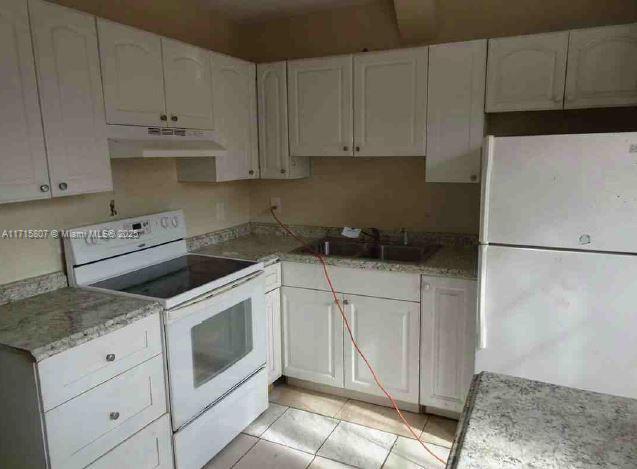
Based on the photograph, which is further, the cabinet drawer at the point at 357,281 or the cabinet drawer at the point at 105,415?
the cabinet drawer at the point at 357,281

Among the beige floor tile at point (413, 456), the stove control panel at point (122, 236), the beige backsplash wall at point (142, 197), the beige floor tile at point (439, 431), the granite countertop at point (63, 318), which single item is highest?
the beige backsplash wall at point (142, 197)

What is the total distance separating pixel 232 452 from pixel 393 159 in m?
1.96

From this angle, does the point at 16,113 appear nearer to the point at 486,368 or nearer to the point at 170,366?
the point at 170,366

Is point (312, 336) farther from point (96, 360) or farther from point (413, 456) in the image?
point (96, 360)

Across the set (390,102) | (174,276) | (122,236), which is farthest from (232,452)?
(390,102)

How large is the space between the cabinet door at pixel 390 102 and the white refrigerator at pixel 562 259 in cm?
70

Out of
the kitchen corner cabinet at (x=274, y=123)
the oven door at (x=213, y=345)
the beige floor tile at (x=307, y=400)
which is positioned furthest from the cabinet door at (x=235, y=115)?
the beige floor tile at (x=307, y=400)

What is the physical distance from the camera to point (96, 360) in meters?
1.71

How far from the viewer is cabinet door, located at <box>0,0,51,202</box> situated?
1.66 m

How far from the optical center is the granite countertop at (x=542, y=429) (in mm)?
864

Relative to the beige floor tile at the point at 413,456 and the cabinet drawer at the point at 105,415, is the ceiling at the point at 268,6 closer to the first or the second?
the cabinet drawer at the point at 105,415

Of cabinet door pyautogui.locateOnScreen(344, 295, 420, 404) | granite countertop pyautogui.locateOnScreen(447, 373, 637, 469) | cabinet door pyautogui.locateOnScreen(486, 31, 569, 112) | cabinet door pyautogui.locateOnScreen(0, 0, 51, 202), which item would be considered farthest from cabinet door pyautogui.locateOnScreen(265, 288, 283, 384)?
granite countertop pyautogui.locateOnScreen(447, 373, 637, 469)

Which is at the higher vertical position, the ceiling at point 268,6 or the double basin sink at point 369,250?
the ceiling at point 268,6

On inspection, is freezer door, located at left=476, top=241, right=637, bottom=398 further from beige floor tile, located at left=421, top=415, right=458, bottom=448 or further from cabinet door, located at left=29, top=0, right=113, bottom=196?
cabinet door, located at left=29, top=0, right=113, bottom=196
